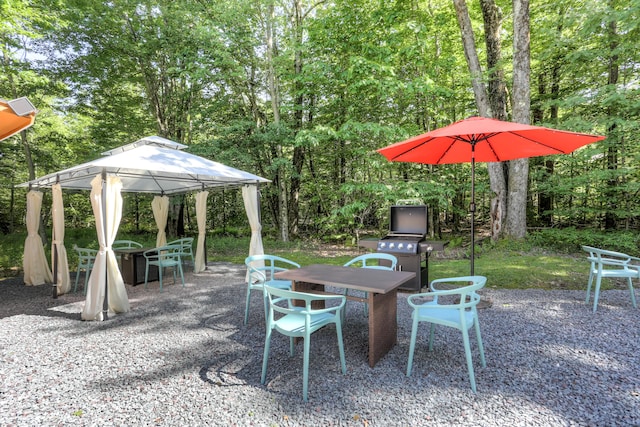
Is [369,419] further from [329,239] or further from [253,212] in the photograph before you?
[329,239]

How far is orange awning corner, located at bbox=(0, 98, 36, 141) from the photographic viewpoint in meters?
1.59

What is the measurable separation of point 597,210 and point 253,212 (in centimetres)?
821

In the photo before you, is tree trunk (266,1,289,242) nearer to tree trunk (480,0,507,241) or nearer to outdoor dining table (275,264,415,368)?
tree trunk (480,0,507,241)

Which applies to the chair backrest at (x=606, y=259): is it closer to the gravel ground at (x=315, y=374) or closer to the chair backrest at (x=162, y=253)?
the gravel ground at (x=315, y=374)

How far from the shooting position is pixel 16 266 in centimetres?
704

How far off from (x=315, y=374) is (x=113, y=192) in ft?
11.3

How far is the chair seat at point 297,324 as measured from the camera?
227 cm

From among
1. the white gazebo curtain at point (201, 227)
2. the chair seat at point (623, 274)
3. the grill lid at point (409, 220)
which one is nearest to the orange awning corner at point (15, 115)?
the grill lid at point (409, 220)

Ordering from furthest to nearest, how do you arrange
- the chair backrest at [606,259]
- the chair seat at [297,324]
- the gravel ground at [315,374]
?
the chair backrest at [606,259] < the chair seat at [297,324] < the gravel ground at [315,374]

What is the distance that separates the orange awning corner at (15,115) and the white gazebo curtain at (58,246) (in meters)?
3.66

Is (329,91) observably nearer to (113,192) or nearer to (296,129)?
(296,129)

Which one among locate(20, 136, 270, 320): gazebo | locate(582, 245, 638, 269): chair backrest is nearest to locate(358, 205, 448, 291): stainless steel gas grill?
locate(582, 245, 638, 269): chair backrest

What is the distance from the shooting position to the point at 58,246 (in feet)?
16.1

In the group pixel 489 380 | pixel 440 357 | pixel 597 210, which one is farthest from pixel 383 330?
pixel 597 210
